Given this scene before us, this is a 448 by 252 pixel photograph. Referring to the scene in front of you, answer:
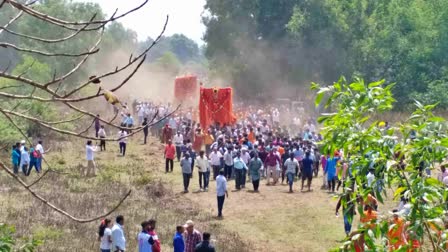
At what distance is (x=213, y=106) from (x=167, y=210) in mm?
11868

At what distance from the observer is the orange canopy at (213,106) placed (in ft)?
97.8

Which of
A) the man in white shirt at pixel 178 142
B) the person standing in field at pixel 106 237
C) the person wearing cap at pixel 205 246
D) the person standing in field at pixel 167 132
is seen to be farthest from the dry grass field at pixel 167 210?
the person standing in field at pixel 167 132

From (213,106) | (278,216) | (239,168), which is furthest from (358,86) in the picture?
(213,106)

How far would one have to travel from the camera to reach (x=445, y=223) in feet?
15.3

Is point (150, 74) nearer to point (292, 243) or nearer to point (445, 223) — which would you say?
point (292, 243)

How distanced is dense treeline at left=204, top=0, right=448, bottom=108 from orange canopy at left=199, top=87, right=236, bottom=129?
424 inches

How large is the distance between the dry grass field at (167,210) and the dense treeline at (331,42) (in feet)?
54.5

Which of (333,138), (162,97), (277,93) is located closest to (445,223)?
(333,138)

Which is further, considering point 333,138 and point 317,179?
point 317,179

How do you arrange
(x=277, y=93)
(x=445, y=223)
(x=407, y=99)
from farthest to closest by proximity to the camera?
(x=277, y=93), (x=407, y=99), (x=445, y=223)

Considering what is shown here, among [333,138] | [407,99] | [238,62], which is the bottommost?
[333,138]

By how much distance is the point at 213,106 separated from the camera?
98.1 ft

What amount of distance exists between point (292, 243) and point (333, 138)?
1104cm

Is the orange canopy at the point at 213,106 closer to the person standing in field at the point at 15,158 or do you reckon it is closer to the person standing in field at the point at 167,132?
the person standing in field at the point at 167,132
